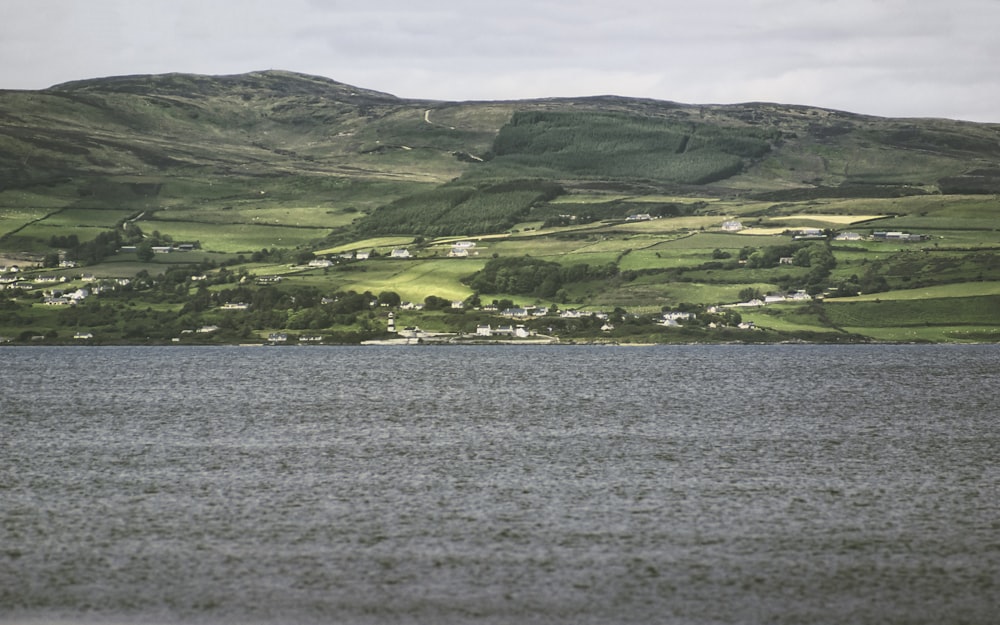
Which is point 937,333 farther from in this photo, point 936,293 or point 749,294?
point 749,294

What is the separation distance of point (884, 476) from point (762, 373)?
6149cm

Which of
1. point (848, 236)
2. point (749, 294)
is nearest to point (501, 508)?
point (749, 294)

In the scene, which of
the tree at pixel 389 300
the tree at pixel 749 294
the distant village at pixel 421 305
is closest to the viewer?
the distant village at pixel 421 305

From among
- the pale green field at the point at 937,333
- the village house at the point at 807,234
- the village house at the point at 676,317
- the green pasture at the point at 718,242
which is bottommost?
the pale green field at the point at 937,333

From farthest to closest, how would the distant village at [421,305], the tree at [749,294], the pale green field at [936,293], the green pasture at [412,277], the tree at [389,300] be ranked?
the green pasture at [412,277] < the tree at [389,300] < the tree at [749,294] < the distant village at [421,305] < the pale green field at [936,293]

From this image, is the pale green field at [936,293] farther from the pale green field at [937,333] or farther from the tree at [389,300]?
the tree at [389,300]

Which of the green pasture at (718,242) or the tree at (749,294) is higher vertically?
the green pasture at (718,242)

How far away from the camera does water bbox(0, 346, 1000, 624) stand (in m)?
29.1

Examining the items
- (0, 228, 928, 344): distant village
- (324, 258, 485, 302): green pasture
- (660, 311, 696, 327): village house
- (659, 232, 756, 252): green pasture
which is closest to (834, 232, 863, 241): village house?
(0, 228, 928, 344): distant village

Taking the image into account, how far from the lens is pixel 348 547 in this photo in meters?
34.6

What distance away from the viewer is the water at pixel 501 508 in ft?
95.6

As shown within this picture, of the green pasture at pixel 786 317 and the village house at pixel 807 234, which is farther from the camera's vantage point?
the village house at pixel 807 234

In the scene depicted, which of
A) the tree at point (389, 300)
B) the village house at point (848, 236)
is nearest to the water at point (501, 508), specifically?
the tree at point (389, 300)

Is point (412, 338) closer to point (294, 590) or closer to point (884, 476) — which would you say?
point (884, 476)
